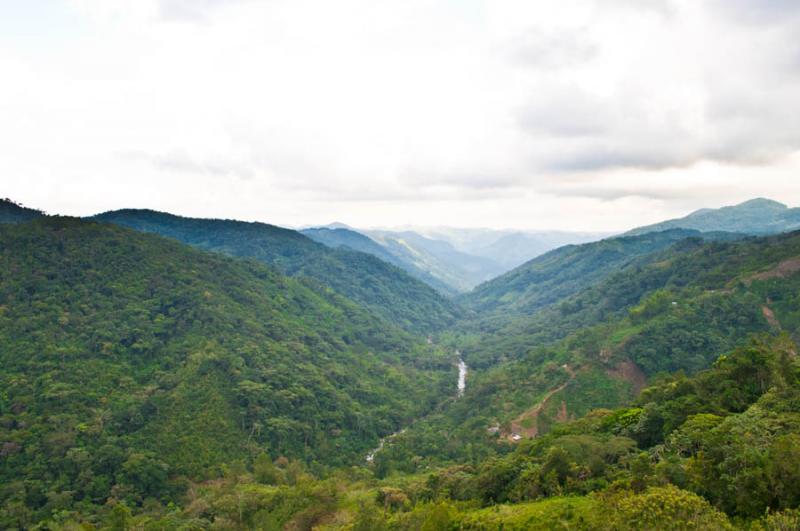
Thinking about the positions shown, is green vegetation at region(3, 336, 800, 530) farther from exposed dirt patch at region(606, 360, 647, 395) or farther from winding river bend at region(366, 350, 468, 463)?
exposed dirt patch at region(606, 360, 647, 395)

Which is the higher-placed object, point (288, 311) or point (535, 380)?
point (288, 311)

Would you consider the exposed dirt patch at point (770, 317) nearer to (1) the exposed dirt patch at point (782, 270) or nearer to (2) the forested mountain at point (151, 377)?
(1) the exposed dirt patch at point (782, 270)

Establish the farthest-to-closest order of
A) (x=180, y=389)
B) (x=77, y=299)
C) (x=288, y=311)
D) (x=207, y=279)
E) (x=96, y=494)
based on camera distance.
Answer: (x=288, y=311), (x=207, y=279), (x=77, y=299), (x=180, y=389), (x=96, y=494)

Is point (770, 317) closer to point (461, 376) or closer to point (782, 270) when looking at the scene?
point (782, 270)

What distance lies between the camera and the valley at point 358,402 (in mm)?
25812

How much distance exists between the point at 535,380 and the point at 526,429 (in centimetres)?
1301

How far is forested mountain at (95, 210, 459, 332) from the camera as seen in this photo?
147875 millimetres

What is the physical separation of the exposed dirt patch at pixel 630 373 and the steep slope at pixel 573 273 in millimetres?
88129

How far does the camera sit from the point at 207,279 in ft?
286

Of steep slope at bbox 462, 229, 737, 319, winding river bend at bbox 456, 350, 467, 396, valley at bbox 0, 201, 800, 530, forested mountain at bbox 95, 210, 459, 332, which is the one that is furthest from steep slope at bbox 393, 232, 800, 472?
steep slope at bbox 462, 229, 737, 319

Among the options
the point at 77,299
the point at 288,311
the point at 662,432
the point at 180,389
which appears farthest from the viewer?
the point at 288,311

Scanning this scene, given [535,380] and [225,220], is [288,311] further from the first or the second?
[225,220]

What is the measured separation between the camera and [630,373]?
6769cm

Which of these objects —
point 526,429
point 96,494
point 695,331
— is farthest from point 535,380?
point 96,494
